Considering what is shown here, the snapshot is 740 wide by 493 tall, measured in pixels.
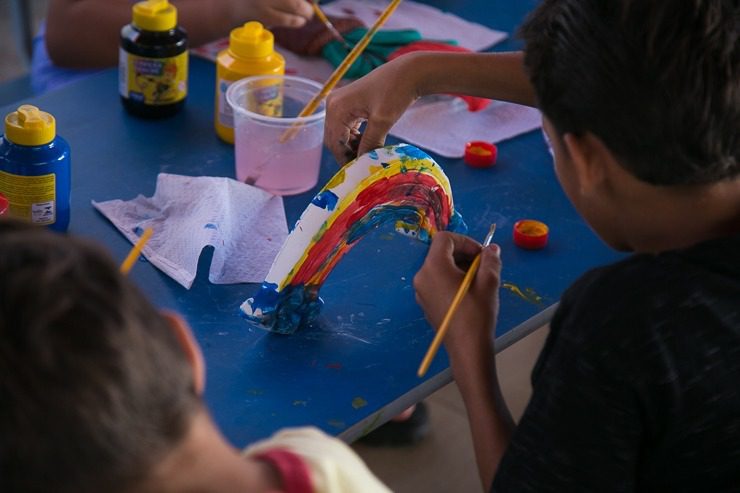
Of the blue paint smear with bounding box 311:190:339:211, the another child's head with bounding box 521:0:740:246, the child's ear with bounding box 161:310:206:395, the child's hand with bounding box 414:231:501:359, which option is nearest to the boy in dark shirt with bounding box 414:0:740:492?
the another child's head with bounding box 521:0:740:246

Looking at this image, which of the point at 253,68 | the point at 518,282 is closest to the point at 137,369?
the point at 518,282

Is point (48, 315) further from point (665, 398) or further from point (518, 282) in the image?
point (518, 282)

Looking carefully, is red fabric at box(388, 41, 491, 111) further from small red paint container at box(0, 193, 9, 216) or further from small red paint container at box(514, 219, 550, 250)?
small red paint container at box(0, 193, 9, 216)

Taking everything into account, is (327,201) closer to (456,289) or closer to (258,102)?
(456,289)

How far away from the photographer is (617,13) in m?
0.90

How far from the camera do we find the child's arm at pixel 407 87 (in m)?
1.23

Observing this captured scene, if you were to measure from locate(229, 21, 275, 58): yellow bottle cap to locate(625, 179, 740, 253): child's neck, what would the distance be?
614 mm

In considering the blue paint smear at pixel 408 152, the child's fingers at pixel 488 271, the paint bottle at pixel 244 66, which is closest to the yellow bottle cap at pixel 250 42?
the paint bottle at pixel 244 66

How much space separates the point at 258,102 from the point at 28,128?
0.33 m

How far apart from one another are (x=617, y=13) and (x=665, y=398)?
31 cm

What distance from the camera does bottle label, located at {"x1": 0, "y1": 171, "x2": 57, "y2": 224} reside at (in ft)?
3.75

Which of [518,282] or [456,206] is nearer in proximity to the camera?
[518,282]

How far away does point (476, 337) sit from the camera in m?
1.06

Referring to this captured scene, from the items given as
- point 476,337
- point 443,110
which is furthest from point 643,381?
point 443,110
